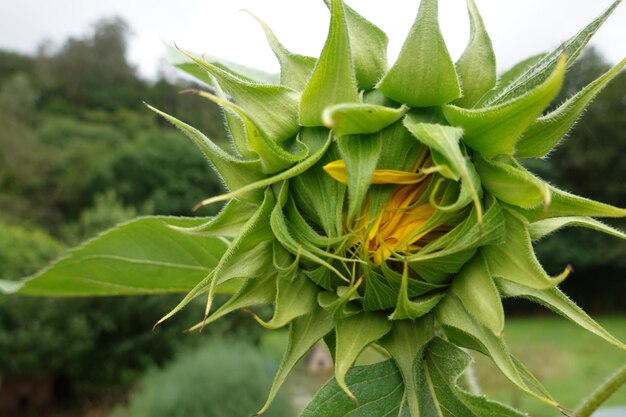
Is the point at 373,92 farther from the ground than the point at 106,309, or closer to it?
farther from the ground

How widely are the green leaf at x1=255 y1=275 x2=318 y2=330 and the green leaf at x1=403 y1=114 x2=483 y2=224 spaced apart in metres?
0.27

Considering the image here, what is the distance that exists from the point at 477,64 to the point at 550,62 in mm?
100

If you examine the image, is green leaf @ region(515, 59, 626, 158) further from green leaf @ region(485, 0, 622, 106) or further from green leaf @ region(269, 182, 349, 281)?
green leaf @ region(269, 182, 349, 281)

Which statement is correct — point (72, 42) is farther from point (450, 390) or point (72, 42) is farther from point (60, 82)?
point (450, 390)

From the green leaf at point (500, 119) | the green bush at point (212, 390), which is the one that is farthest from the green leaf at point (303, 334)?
the green bush at point (212, 390)

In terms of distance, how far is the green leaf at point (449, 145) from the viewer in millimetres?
797

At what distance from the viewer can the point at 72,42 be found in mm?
45594

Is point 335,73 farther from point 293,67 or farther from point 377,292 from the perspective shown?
point 377,292

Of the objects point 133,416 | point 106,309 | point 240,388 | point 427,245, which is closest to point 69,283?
point 427,245

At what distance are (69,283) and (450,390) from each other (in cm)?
99

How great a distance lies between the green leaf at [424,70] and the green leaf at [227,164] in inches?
8.5

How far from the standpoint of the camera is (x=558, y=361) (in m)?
16.3

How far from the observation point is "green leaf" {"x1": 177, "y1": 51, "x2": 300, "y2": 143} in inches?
37.0

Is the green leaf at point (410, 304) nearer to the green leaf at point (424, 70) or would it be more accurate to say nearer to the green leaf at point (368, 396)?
the green leaf at point (368, 396)
